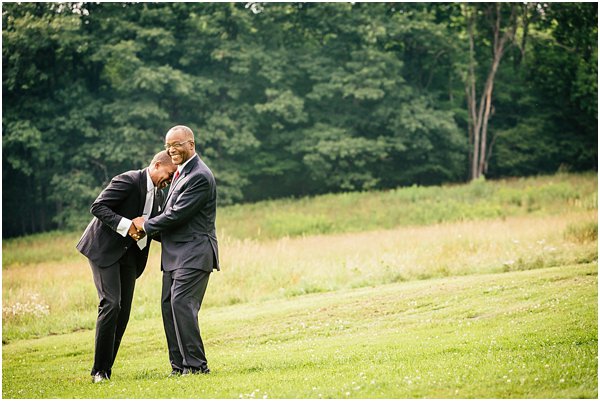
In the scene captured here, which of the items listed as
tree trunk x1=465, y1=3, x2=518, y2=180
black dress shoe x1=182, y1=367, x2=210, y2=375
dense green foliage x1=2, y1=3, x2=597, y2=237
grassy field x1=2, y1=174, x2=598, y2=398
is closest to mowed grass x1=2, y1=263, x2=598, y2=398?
grassy field x1=2, y1=174, x2=598, y2=398

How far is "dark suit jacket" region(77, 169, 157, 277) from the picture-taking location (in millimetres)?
A: 7785

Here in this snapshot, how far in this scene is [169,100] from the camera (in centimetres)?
3878

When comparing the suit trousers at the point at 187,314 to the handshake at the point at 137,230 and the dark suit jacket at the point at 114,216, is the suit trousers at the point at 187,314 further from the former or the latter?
the dark suit jacket at the point at 114,216

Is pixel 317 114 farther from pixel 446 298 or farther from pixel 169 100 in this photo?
pixel 446 298

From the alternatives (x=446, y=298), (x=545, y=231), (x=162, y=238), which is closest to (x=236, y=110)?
(x=545, y=231)

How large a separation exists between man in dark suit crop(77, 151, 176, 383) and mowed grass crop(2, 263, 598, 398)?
0.44 meters

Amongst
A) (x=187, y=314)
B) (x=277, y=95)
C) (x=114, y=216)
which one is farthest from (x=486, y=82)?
(x=187, y=314)

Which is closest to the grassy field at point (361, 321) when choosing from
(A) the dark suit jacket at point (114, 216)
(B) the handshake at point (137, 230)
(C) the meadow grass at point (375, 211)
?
(A) the dark suit jacket at point (114, 216)

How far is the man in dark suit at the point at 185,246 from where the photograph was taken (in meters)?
7.59

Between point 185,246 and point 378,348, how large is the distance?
7.72 feet

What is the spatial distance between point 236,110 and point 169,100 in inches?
123

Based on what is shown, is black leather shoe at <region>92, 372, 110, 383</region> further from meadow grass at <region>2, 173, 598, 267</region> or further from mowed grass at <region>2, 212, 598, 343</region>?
meadow grass at <region>2, 173, 598, 267</region>

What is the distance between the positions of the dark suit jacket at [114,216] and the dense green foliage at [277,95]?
2778 centimetres

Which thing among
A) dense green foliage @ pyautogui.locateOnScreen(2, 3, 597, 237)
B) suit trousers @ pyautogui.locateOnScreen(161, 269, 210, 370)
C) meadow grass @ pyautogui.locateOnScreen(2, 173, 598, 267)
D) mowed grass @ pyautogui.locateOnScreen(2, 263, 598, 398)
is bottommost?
meadow grass @ pyautogui.locateOnScreen(2, 173, 598, 267)
